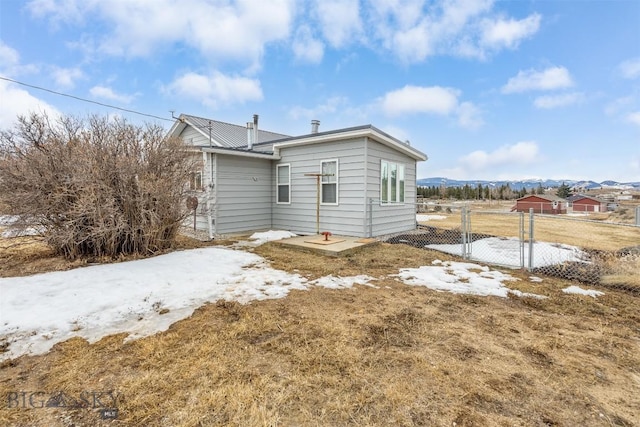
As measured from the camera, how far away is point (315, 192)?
8.77 metres

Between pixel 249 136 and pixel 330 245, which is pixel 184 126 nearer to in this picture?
pixel 249 136

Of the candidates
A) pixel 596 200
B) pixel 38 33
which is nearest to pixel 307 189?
pixel 38 33

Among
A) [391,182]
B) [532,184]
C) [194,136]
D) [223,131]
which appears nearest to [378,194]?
[391,182]

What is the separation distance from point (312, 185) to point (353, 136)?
1931 millimetres

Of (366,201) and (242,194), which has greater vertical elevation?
(242,194)

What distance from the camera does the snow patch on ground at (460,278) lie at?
420 centimetres

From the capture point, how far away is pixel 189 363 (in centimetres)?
228

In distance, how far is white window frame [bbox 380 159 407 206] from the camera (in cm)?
856

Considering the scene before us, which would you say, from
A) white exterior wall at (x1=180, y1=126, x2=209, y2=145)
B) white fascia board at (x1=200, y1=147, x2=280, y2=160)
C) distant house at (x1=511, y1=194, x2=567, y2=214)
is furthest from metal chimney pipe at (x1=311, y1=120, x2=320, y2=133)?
distant house at (x1=511, y1=194, x2=567, y2=214)

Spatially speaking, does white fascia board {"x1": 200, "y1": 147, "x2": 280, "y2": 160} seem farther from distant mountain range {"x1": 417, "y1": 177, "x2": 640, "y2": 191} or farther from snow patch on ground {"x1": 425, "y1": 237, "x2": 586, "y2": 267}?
distant mountain range {"x1": 417, "y1": 177, "x2": 640, "y2": 191}

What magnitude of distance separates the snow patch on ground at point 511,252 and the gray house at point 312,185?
1.94 metres

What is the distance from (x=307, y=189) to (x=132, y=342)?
6683 millimetres

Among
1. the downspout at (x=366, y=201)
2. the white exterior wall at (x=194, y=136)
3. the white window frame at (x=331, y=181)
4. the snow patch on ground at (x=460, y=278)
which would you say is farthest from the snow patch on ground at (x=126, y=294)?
the white exterior wall at (x=194, y=136)

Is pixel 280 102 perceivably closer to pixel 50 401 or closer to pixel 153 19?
pixel 153 19
